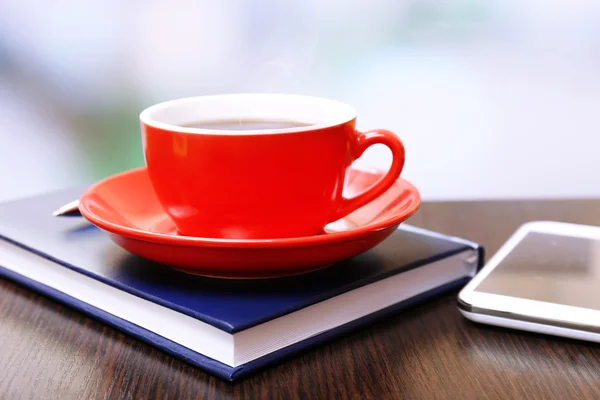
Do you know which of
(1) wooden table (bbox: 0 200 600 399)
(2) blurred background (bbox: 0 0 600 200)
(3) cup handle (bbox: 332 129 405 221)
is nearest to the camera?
(1) wooden table (bbox: 0 200 600 399)

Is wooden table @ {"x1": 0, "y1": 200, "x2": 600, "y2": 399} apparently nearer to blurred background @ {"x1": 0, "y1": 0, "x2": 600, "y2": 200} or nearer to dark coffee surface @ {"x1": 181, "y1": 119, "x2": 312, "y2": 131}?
dark coffee surface @ {"x1": 181, "y1": 119, "x2": 312, "y2": 131}

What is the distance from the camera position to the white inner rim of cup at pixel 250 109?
58 cm

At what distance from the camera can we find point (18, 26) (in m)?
1.81

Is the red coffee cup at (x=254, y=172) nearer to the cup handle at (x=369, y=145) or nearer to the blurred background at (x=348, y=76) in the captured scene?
the cup handle at (x=369, y=145)

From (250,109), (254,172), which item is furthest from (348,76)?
(254,172)

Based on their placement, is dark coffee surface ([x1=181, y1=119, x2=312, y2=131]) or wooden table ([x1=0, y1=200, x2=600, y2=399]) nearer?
wooden table ([x1=0, y1=200, x2=600, y2=399])

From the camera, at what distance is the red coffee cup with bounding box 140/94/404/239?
508 millimetres

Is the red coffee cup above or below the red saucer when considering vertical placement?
above

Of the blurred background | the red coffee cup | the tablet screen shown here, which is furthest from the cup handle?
the blurred background

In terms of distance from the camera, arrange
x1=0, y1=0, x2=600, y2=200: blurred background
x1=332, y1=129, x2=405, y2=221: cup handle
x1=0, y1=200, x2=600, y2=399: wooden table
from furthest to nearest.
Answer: x1=0, y1=0, x2=600, y2=200: blurred background
x1=332, y1=129, x2=405, y2=221: cup handle
x1=0, y1=200, x2=600, y2=399: wooden table

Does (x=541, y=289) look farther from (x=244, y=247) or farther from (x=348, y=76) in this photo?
(x=348, y=76)

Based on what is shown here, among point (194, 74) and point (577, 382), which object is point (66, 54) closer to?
point (194, 74)

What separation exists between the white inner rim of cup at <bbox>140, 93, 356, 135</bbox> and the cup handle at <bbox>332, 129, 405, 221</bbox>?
24 millimetres

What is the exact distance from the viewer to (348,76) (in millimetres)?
1800
